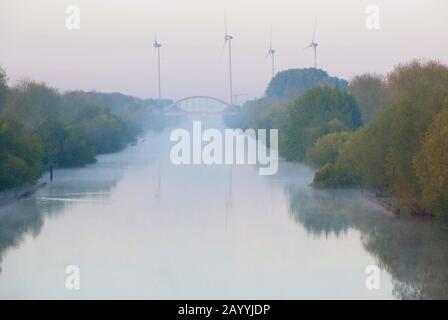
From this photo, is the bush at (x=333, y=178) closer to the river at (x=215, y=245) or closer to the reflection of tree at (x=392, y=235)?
the river at (x=215, y=245)

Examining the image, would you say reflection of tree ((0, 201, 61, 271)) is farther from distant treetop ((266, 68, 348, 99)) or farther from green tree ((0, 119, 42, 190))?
distant treetop ((266, 68, 348, 99))

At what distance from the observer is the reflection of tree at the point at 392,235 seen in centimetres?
1279

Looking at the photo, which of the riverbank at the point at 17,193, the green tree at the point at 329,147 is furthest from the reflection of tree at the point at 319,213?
the riverbank at the point at 17,193

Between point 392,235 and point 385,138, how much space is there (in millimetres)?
4899

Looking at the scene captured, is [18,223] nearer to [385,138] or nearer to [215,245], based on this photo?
[215,245]

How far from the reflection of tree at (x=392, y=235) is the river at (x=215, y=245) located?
24 millimetres

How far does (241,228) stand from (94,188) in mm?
10366

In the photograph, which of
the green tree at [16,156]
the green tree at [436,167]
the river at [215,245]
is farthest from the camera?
the green tree at [16,156]

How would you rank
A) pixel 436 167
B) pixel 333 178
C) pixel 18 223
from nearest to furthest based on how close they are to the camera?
pixel 436 167
pixel 18 223
pixel 333 178

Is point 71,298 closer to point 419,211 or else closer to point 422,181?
point 422,181

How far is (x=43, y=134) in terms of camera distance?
1433 inches

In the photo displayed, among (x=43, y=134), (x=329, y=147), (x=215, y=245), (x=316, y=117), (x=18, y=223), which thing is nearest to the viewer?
(x=215, y=245)

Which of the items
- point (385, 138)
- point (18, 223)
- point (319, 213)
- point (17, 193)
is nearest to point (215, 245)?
point (319, 213)
